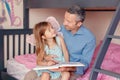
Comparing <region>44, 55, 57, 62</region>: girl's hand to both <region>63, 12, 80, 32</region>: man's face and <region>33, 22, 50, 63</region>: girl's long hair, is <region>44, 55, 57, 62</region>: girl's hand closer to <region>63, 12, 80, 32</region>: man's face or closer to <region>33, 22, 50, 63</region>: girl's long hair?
<region>33, 22, 50, 63</region>: girl's long hair

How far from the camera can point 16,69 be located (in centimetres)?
280

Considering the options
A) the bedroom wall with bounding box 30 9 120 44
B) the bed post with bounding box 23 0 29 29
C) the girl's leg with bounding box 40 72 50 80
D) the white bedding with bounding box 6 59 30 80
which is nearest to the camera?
the girl's leg with bounding box 40 72 50 80

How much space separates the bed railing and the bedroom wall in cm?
22

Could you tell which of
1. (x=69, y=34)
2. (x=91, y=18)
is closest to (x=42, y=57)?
(x=69, y=34)

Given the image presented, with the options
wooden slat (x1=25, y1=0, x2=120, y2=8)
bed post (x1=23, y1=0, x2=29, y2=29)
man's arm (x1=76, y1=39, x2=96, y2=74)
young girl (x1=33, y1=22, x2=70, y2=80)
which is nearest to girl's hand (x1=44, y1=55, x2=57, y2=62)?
young girl (x1=33, y1=22, x2=70, y2=80)

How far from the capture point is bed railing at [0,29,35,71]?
3172 millimetres

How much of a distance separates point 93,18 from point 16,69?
53.3 inches

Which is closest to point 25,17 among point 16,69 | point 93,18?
point 16,69

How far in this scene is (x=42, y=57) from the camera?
2.15 m

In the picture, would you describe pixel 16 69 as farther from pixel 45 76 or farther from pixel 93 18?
pixel 93 18

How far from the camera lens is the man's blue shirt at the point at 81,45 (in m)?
2.14

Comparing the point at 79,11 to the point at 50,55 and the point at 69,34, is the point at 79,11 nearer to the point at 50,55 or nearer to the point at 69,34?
the point at 69,34

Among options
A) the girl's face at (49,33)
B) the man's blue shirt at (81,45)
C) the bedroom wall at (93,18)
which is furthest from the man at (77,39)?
the bedroom wall at (93,18)

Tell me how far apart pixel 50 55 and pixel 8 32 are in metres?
1.16
